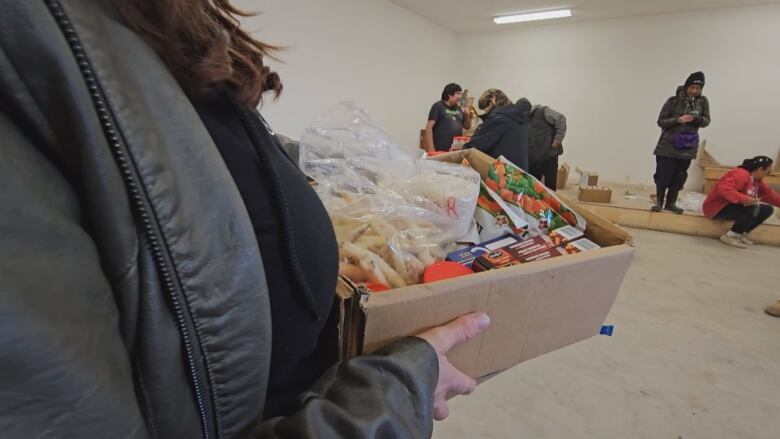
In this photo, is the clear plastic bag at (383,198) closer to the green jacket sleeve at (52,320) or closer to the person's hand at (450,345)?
the person's hand at (450,345)

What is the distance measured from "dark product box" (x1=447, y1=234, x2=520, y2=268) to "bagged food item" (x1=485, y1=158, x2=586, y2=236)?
0.08m

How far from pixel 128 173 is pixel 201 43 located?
0.45 ft

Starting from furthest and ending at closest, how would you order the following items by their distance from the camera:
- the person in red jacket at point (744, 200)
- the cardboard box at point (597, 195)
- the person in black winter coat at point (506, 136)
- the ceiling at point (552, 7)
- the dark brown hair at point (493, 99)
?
the ceiling at point (552, 7), the cardboard box at point (597, 195), the person in red jacket at point (744, 200), the dark brown hair at point (493, 99), the person in black winter coat at point (506, 136)

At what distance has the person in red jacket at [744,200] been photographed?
317cm

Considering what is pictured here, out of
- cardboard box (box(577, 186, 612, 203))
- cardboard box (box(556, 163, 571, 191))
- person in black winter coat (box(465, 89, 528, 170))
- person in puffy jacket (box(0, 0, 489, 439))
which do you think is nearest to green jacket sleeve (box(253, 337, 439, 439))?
person in puffy jacket (box(0, 0, 489, 439))

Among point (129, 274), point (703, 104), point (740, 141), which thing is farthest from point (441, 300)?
point (740, 141)

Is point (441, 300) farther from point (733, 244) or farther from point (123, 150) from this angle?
point (733, 244)

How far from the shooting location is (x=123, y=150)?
27 cm

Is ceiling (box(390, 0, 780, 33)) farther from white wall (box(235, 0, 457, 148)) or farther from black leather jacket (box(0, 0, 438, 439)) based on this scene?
black leather jacket (box(0, 0, 438, 439))

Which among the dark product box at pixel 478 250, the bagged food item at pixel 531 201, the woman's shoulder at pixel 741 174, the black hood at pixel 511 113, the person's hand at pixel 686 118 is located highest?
the person's hand at pixel 686 118

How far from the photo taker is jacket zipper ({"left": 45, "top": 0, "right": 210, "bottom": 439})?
244 mm

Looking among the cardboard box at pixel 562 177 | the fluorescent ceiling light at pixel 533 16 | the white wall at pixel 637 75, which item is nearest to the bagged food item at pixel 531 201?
the cardboard box at pixel 562 177

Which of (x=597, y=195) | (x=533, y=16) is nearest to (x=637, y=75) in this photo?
(x=533, y=16)

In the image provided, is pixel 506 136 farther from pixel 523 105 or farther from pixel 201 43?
pixel 201 43
